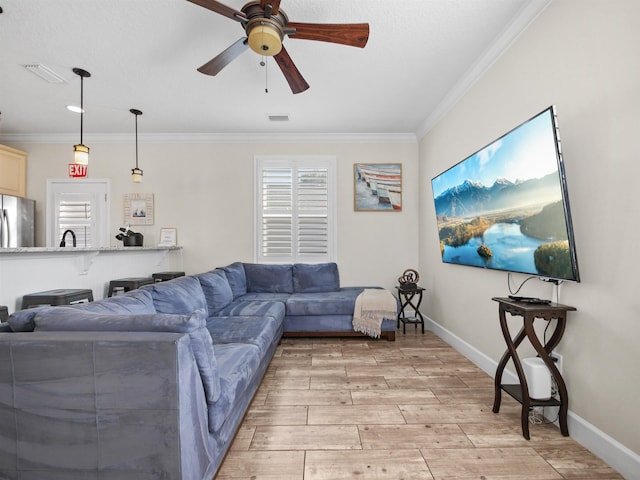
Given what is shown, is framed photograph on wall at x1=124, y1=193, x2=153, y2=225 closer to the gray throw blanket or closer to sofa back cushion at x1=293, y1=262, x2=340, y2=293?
sofa back cushion at x1=293, y1=262, x2=340, y2=293

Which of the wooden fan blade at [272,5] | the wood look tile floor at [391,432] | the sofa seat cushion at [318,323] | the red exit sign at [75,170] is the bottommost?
the wood look tile floor at [391,432]

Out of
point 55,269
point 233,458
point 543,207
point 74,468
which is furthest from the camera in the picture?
point 55,269

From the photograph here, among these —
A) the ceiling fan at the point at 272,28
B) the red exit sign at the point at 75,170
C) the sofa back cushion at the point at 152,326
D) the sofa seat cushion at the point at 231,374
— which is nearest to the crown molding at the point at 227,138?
the red exit sign at the point at 75,170

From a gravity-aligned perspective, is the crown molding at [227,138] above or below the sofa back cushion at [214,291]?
above

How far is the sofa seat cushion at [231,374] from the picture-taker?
1.48m

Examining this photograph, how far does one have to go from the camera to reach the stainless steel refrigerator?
404 cm

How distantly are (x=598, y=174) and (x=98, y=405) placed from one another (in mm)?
2690

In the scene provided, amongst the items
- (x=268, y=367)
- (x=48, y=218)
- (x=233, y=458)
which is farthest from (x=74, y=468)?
(x=48, y=218)

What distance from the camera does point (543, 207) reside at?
186 cm

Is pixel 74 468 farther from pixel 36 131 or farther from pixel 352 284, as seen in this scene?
pixel 36 131

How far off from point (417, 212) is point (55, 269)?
445cm

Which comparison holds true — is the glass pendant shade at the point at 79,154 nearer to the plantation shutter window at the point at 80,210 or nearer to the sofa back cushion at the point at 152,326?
the plantation shutter window at the point at 80,210

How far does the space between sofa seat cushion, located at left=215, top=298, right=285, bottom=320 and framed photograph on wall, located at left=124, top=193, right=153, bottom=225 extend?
2.20 meters

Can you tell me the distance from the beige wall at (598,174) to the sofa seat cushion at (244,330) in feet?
6.74
